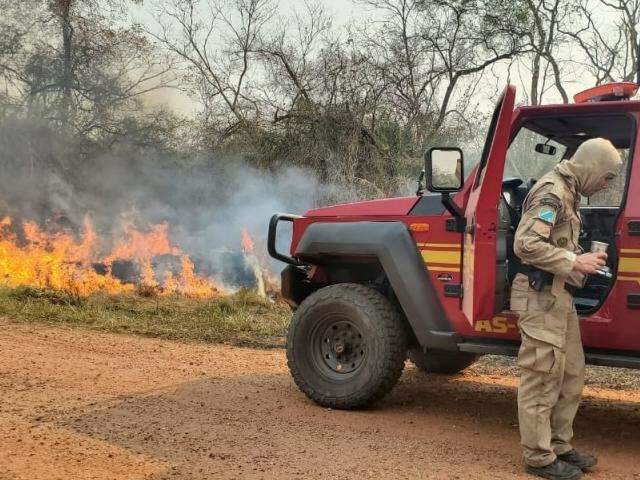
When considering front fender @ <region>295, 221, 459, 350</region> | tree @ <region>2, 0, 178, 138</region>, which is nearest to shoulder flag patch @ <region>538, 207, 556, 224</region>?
front fender @ <region>295, 221, 459, 350</region>

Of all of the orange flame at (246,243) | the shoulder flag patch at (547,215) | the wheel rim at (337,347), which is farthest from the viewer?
the orange flame at (246,243)

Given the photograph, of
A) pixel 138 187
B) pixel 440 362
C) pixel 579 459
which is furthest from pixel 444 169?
pixel 138 187

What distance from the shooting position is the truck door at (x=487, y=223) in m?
3.87

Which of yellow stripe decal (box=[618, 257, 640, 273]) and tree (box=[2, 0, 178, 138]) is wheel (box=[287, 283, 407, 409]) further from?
tree (box=[2, 0, 178, 138])

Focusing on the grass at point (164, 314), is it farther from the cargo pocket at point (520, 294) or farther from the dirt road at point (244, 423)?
the cargo pocket at point (520, 294)

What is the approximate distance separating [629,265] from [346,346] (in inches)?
83.8

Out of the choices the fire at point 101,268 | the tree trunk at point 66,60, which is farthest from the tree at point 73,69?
the fire at point 101,268

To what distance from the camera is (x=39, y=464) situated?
3.64 m

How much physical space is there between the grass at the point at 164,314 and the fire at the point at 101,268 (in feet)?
2.11

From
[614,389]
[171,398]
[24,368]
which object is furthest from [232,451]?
[614,389]

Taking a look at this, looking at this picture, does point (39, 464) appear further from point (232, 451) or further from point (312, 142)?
point (312, 142)

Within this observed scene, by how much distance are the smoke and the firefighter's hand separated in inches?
483

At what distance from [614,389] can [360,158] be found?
36.7 ft

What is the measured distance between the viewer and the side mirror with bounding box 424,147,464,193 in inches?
167
